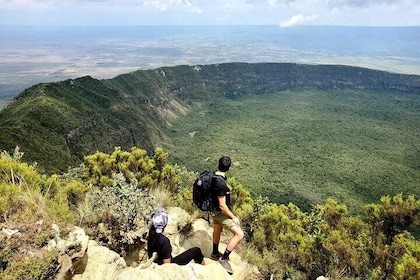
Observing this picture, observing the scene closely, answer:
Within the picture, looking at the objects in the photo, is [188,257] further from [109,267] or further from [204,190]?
[109,267]

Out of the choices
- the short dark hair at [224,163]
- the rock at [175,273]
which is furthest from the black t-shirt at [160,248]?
the short dark hair at [224,163]

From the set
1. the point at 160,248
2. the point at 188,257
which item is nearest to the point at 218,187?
the point at 188,257

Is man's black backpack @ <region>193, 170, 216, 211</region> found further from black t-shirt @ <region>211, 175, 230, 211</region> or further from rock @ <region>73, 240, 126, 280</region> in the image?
rock @ <region>73, 240, 126, 280</region>

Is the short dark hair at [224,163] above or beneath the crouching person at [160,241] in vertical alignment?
above

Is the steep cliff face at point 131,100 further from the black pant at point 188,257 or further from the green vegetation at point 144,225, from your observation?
the black pant at point 188,257

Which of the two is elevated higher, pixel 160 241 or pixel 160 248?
pixel 160 241

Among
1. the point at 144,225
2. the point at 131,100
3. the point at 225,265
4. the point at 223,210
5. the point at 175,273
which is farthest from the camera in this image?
the point at 131,100

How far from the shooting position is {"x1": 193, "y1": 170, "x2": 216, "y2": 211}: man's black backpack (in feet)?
24.7

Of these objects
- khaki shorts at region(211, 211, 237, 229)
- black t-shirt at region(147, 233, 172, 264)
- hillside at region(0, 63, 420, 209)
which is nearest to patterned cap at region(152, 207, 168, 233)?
black t-shirt at region(147, 233, 172, 264)

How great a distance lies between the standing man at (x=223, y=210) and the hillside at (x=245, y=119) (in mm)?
33521

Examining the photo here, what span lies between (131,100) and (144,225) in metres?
89.4

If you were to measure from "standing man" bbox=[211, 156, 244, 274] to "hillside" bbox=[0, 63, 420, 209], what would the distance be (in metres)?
33.5

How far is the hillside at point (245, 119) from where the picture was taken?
5409 cm

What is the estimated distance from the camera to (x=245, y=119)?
11519cm
